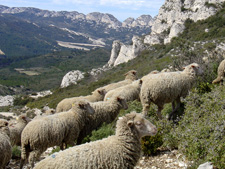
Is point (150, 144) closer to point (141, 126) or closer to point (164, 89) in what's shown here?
point (141, 126)

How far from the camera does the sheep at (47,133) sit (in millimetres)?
6062

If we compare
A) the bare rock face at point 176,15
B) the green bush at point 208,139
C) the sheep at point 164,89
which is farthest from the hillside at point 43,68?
the green bush at point 208,139

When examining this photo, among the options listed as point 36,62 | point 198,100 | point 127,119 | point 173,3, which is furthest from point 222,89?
point 36,62

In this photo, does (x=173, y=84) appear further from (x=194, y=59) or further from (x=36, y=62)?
(x=36, y=62)

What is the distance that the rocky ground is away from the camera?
4995 mm

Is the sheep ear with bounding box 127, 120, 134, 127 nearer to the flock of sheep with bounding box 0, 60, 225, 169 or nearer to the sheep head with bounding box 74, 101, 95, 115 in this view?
the flock of sheep with bounding box 0, 60, 225, 169

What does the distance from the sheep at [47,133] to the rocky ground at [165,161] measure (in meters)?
2.15

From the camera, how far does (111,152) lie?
13.6 ft

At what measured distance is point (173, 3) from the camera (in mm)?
66375

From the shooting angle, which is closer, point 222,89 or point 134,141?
point 134,141

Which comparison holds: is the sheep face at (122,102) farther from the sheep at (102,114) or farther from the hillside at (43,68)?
the hillside at (43,68)

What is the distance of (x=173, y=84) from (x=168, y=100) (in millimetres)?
523

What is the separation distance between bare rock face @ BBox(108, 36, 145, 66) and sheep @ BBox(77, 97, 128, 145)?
5890cm

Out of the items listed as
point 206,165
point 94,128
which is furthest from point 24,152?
point 206,165
